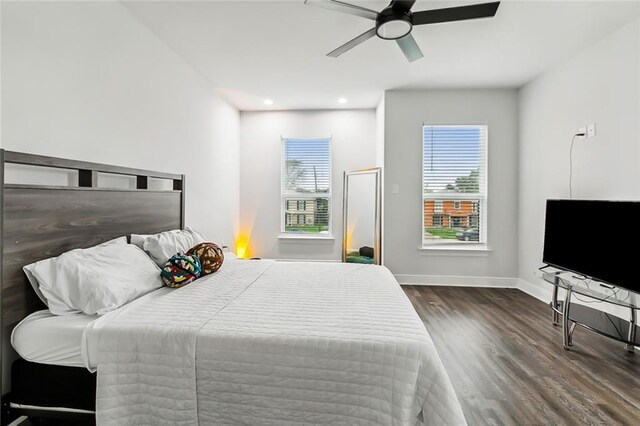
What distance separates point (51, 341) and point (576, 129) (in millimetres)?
4416

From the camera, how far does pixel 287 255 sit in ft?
17.1

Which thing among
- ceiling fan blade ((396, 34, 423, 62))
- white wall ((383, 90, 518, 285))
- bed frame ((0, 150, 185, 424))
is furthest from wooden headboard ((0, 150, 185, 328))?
white wall ((383, 90, 518, 285))

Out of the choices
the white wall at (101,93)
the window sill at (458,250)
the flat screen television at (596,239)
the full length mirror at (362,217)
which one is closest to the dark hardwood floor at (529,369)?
the flat screen television at (596,239)

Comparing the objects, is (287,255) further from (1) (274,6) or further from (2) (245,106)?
(1) (274,6)

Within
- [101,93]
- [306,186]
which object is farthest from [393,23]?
[306,186]

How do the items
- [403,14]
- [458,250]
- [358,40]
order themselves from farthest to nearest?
[458,250], [358,40], [403,14]

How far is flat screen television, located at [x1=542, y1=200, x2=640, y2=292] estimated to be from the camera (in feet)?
7.59

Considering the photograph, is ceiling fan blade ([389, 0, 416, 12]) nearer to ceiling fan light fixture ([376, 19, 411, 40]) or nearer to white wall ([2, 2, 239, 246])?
ceiling fan light fixture ([376, 19, 411, 40])

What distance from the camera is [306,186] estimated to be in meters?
5.24

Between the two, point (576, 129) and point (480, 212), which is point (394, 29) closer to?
point (576, 129)

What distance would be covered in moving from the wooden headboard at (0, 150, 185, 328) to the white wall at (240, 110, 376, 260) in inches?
106

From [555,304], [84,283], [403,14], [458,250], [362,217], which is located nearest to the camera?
[84,283]

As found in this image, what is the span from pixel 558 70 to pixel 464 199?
1.77 metres

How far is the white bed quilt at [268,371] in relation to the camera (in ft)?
4.06
